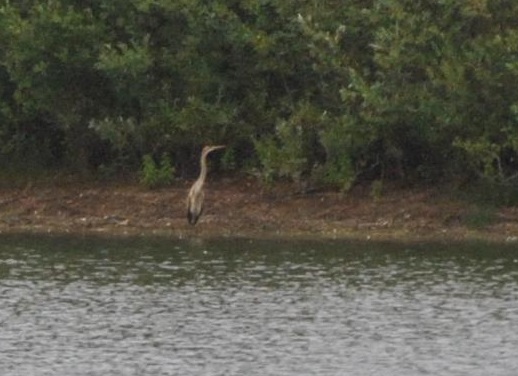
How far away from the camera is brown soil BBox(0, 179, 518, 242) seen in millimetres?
30406

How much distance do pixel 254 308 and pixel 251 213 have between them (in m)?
8.83

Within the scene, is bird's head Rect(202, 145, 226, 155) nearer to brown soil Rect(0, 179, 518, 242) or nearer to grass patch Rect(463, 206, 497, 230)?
brown soil Rect(0, 179, 518, 242)

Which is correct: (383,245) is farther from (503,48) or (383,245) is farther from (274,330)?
(274,330)

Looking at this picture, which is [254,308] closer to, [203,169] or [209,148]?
[203,169]

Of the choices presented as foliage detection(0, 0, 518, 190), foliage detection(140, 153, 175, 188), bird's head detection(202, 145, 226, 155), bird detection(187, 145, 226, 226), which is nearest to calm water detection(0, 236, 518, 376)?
bird detection(187, 145, 226, 226)

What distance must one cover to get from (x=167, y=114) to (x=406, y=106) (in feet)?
14.9

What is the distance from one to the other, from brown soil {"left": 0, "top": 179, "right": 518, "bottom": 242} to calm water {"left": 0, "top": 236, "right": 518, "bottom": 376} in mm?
1329

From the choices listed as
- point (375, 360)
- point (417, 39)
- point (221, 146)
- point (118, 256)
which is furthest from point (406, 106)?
point (375, 360)

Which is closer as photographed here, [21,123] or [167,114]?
[167,114]

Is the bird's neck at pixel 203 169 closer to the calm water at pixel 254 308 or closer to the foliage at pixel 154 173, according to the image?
the calm water at pixel 254 308

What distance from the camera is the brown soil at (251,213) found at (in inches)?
1197

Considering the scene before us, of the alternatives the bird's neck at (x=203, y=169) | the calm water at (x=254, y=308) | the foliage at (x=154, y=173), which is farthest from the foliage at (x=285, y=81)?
the calm water at (x=254, y=308)

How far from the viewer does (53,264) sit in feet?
88.8

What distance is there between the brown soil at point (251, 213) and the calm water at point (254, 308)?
1.33 m
